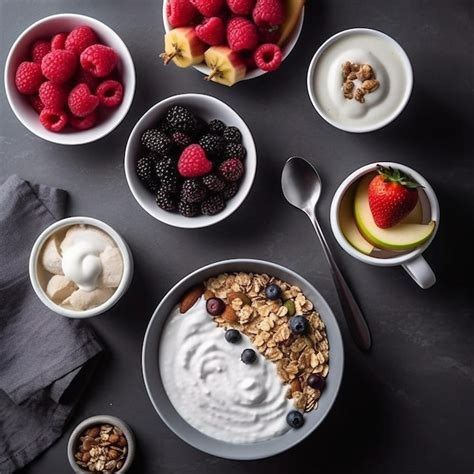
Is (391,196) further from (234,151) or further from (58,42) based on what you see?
(58,42)

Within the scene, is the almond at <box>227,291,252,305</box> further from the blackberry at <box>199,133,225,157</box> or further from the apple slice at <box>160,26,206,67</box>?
the apple slice at <box>160,26,206,67</box>

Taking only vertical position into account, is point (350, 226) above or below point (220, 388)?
above

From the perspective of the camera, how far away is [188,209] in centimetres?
146

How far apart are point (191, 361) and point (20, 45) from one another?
75 cm

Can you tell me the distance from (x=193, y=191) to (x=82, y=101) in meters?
0.29

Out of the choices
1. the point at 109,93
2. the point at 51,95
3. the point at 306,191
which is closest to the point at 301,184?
the point at 306,191

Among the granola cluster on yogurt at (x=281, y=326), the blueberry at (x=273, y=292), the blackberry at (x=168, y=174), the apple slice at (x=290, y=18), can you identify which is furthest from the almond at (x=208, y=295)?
the apple slice at (x=290, y=18)

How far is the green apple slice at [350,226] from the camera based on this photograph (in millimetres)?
1470

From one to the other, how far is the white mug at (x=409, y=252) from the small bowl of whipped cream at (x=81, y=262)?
1.44 ft

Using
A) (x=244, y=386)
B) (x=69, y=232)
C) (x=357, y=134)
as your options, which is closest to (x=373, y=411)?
(x=244, y=386)

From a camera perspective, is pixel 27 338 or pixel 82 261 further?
pixel 27 338

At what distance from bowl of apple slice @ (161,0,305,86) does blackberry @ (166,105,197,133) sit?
0.28 feet

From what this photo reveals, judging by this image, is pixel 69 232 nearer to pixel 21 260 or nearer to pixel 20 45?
pixel 21 260

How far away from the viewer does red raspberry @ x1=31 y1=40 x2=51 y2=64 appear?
4.91 ft
